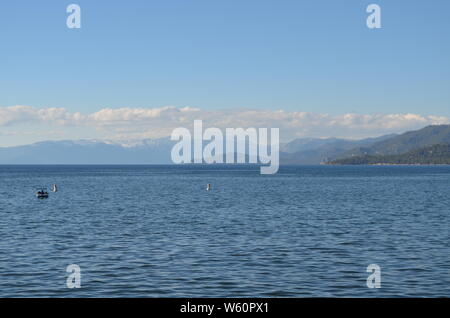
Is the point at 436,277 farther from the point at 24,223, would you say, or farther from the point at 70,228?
the point at 24,223

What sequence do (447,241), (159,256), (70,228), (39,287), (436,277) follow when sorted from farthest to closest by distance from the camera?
(70,228) → (447,241) → (159,256) → (436,277) → (39,287)

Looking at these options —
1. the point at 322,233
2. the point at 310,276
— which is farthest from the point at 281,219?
the point at 310,276

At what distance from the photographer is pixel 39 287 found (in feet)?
99.2

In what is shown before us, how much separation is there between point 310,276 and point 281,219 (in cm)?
3559

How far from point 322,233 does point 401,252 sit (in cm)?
1255

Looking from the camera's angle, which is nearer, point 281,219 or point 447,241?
point 447,241

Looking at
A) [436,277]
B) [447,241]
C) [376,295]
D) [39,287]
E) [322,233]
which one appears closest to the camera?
[376,295]

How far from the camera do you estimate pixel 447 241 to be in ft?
156

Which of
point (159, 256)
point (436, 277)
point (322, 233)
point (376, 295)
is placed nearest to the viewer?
point (376, 295)
